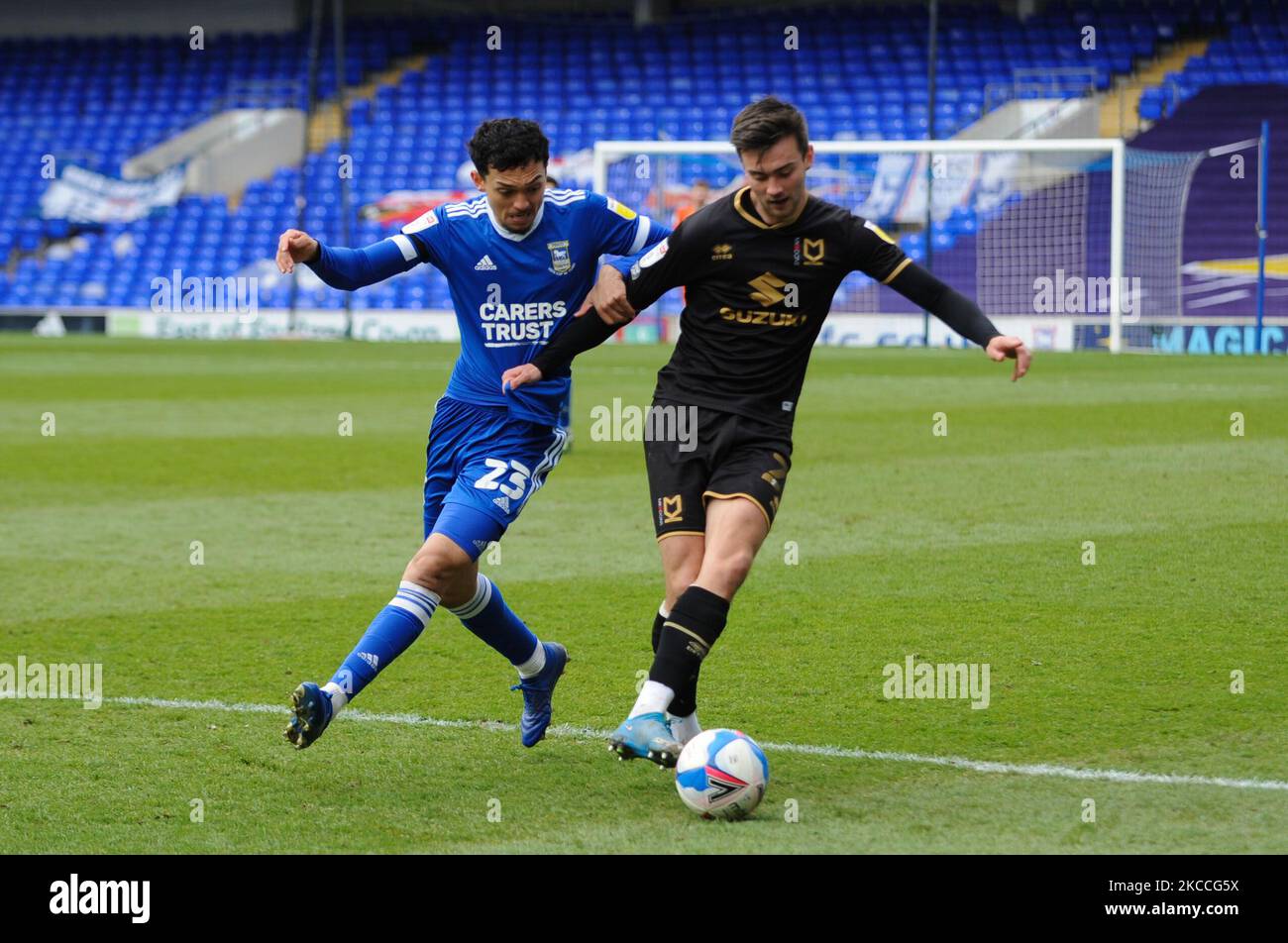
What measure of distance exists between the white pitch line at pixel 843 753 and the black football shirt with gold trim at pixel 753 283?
1054 millimetres

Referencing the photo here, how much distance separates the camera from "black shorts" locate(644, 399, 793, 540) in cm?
515

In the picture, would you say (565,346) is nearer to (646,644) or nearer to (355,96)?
(646,644)

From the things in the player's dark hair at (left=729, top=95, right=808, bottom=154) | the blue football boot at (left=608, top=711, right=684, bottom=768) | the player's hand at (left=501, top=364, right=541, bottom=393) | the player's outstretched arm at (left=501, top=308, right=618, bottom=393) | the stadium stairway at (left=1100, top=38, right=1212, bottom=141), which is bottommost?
the blue football boot at (left=608, top=711, right=684, bottom=768)

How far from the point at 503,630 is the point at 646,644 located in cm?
152

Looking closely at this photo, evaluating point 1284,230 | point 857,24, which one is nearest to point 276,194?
point 857,24

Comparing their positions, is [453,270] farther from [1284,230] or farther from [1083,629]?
[1284,230]

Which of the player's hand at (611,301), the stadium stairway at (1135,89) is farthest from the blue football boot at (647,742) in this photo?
the stadium stairway at (1135,89)

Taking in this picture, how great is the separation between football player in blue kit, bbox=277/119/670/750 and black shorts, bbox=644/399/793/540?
0.48 meters

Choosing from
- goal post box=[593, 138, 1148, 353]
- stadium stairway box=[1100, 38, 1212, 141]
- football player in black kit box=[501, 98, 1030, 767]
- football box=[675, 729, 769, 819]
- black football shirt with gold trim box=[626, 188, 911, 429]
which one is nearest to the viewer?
football box=[675, 729, 769, 819]

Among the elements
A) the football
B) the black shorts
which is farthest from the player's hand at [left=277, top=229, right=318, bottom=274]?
the football

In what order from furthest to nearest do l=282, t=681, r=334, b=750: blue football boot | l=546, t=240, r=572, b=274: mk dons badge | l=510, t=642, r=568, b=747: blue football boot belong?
l=546, t=240, r=572, b=274: mk dons badge < l=510, t=642, r=568, b=747: blue football boot < l=282, t=681, r=334, b=750: blue football boot

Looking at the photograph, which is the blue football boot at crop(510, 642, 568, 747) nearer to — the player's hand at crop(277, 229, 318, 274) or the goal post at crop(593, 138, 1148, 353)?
the player's hand at crop(277, 229, 318, 274)

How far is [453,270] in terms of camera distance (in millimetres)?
5629

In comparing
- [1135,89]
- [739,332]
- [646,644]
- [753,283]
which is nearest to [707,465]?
[739,332]
